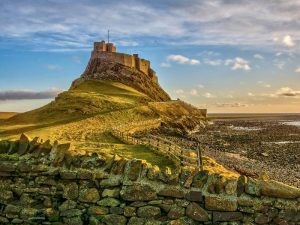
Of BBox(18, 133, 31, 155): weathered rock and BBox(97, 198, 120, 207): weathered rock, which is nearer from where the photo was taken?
BBox(97, 198, 120, 207): weathered rock

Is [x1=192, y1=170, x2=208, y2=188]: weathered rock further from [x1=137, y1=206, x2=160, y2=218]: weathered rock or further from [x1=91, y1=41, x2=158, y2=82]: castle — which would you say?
[x1=91, y1=41, x2=158, y2=82]: castle

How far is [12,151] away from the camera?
927 centimetres

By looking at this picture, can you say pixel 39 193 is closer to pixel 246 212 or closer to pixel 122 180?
pixel 122 180

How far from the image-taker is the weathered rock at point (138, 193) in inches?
313

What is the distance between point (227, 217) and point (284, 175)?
23.6 meters

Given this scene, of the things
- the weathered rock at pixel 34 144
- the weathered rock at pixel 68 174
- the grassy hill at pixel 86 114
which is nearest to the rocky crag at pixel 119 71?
the grassy hill at pixel 86 114

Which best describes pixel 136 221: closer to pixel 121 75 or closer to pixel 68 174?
pixel 68 174

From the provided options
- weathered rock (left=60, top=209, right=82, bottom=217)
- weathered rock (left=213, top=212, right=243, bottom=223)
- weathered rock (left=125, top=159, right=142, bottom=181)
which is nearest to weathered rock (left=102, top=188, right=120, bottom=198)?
weathered rock (left=125, top=159, right=142, bottom=181)

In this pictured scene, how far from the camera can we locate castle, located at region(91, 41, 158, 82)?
129m

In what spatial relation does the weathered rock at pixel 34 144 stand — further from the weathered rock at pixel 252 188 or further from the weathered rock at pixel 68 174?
the weathered rock at pixel 252 188

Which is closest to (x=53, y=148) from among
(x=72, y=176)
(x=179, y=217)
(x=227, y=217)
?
(x=72, y=176)

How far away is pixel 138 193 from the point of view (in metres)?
8.02

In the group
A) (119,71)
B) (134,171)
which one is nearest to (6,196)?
(134,171)

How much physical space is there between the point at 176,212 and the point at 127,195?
1.02m
